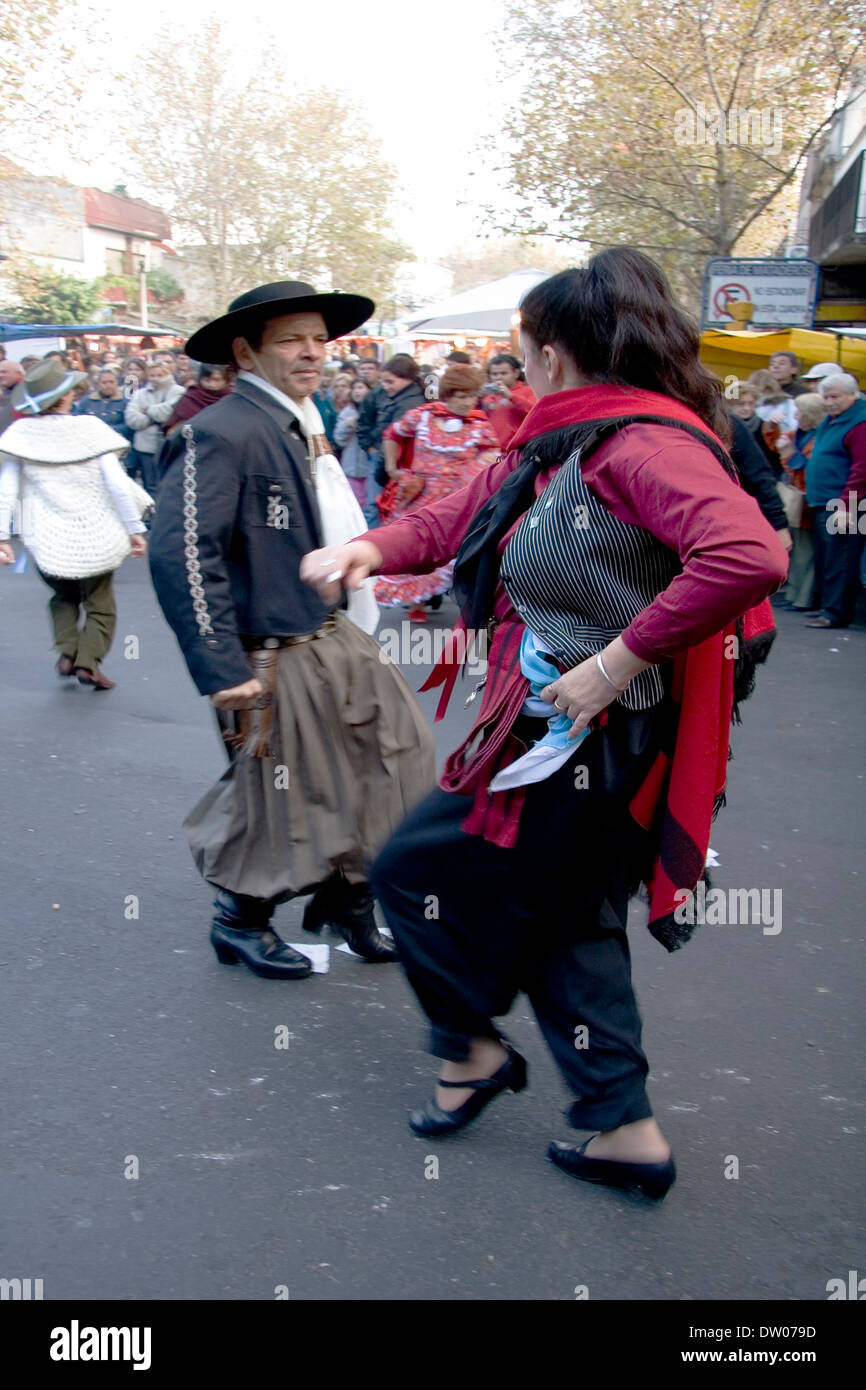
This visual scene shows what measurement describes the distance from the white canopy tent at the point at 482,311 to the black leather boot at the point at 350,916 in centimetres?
1591

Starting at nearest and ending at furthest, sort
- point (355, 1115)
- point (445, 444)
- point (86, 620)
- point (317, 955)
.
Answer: point (355, 1115)
point (317, 955)
point (86, 620)
point (445, 444)

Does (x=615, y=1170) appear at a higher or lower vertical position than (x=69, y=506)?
lower

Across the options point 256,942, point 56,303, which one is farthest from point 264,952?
point 56,303

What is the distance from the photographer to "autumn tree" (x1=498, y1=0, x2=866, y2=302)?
19312 mm

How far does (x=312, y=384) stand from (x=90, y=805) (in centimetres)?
243


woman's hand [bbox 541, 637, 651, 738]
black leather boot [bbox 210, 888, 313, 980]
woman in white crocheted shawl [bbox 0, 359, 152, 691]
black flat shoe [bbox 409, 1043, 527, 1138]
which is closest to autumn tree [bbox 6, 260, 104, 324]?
woman in white crocheted shawl [bbox 0, 359, 152, 691]

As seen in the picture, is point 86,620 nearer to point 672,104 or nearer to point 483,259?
point 672,104

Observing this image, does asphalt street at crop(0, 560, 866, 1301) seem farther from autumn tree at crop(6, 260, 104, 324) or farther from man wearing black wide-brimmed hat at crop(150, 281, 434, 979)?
autumn tree at crop(6, 260, 104, 324)

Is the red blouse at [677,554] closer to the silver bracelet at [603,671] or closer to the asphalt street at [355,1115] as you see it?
the silver bracelet at [603,671]

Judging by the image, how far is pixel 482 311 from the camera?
777 inches

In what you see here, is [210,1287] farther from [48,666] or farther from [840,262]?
[840,262]

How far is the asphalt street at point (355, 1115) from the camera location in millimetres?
2535

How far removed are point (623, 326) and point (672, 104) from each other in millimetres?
21071

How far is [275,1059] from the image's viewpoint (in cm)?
335
